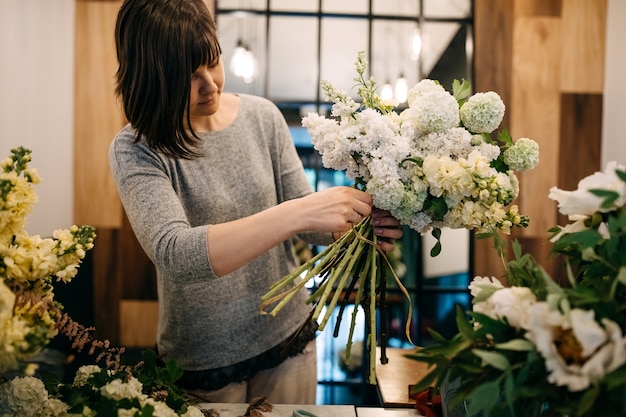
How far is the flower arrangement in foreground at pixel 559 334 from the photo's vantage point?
603mm

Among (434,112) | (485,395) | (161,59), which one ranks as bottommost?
(485,395)

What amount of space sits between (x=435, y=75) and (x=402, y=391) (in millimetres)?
2682

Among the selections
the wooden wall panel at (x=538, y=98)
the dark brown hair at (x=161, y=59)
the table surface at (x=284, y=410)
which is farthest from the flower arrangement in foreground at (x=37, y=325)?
the wooden wall panel at (x=538, y=98)

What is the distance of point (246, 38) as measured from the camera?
311cm

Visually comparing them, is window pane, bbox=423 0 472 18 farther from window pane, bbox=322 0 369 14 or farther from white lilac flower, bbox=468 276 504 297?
white lilac flower, bbox=468 276 504 297

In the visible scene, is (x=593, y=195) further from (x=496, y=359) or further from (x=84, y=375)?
(x=84, y=375)

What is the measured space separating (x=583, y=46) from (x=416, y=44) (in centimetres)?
91

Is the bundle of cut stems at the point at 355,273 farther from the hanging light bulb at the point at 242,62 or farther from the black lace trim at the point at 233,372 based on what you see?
the hanging light bulb at the point at 242,62

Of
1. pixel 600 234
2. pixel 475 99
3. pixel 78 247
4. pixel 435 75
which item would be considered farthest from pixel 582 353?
pixel 435 75

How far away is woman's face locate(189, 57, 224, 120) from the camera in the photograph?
1.22 meters

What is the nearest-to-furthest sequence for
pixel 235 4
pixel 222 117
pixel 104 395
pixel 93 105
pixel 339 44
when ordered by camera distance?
1. pixel 104 395
2. pixel 222 117
3. pixel 93 105
4. pixel 235 4
5. pixel 339 44

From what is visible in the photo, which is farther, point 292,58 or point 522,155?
point 292,58

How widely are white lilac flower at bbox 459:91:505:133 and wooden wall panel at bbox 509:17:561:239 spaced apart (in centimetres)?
204

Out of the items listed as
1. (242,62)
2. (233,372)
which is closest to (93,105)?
(242,62)
